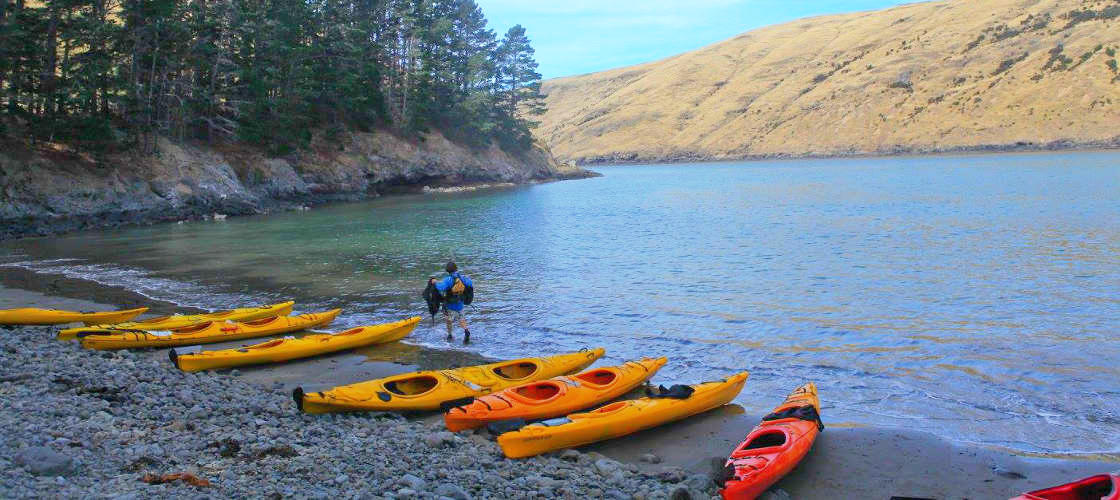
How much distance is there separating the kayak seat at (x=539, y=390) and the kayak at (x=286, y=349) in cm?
528

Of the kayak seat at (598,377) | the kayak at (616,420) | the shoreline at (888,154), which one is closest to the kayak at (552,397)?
the kayak seat at (598,377)

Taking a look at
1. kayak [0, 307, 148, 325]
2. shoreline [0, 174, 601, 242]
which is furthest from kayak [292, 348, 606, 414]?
shoreline [0, 174, 601, 242]

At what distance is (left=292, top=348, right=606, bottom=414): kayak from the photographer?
998 centimetres

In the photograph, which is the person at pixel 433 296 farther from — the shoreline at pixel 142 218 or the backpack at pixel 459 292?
the shoreline at pixel 142 218

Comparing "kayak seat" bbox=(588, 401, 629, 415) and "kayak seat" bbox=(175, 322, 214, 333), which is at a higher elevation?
"kayak seat" bbox=(175, 322, 214, 333)

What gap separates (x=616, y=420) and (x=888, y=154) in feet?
409

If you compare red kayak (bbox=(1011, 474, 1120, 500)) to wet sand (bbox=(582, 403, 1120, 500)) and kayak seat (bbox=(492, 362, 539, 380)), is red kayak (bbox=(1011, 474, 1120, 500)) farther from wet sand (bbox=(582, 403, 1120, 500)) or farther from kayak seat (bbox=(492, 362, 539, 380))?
kayak seat (bbox=(492, 362, 539, 380))

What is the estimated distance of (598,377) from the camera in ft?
37.4

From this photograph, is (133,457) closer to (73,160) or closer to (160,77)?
(73,160)

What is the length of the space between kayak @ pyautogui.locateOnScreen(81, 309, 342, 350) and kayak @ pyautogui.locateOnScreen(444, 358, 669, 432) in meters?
7.55

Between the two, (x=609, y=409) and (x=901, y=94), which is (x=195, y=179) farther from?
(x=901, y=94)

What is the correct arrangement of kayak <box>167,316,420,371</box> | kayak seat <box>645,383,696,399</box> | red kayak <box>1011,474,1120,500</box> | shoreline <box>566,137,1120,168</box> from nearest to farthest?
red kayak <box>1011,474,1120,500</box> → kayak seat <box>645,383,696,399</box> → kayak <box>167,316,420,371</box> → shoreline <box>566,137,1120,168</box>

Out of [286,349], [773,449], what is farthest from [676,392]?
[286,349]

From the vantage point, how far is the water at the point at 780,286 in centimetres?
1162
